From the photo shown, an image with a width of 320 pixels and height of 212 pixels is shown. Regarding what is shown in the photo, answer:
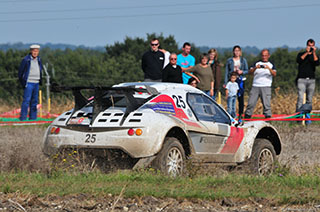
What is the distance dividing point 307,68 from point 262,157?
8.87 m

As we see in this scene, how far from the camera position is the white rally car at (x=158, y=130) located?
914 centimetres

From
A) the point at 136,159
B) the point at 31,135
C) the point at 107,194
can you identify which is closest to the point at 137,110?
the point at 136,159

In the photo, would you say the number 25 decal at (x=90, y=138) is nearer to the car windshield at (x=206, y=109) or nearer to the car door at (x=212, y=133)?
the car door at (x=212, y=133)

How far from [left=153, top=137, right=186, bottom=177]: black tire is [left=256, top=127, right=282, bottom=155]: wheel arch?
90.1 inches

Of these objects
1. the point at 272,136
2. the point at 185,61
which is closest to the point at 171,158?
the point at 272,136

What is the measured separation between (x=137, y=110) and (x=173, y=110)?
0.72 m

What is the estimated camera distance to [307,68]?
63.4 ft

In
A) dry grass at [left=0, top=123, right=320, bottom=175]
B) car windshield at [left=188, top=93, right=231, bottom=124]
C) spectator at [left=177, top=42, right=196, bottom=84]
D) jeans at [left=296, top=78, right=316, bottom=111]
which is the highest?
spectator at [left=177, top=42, right=196, bottom=84]

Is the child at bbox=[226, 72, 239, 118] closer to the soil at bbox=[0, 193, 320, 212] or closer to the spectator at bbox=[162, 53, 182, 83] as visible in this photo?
the spectator at bbox=[162, 53, 182, 83]

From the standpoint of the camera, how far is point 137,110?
948cm

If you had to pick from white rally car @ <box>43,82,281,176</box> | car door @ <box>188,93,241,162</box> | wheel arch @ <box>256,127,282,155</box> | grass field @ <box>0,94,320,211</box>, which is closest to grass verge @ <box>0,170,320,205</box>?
grass field @ <box>0,94,320,211</box>

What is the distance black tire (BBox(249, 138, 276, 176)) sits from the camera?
1082 cm

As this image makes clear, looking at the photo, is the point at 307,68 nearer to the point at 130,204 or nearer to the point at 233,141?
the point at 233,141

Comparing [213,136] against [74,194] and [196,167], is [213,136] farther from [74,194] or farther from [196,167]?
[74,194]
